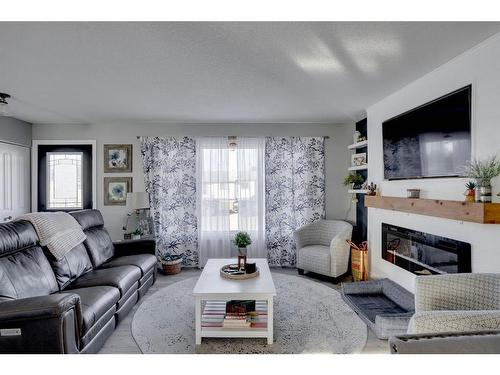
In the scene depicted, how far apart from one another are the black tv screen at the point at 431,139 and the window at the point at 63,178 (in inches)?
184

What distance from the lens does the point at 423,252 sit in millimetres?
2904

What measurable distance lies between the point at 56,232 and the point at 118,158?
223 centimetres

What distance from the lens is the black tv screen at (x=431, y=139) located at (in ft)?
7.76

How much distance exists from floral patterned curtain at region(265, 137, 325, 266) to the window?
10.2 feet

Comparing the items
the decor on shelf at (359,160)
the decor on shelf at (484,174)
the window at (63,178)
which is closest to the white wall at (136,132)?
the window at (63,178)

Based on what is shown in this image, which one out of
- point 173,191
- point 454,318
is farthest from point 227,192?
point 454,318

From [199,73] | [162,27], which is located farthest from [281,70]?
[162,27]

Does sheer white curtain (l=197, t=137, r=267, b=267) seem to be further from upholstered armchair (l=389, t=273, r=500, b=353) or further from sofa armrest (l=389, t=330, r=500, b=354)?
sofa armrest (l=389, t=330, r=500, b=354)

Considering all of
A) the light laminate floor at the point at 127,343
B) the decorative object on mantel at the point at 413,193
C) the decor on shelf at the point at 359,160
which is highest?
the decor on shelf at the point at 359,160

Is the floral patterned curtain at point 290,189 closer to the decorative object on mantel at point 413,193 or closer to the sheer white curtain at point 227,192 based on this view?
the sheer white curtain at point 227,192

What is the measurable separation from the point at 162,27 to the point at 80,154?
3.78 m

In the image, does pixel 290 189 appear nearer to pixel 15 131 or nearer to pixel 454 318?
pixel 454 318

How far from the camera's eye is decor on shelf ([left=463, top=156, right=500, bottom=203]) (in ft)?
6.66

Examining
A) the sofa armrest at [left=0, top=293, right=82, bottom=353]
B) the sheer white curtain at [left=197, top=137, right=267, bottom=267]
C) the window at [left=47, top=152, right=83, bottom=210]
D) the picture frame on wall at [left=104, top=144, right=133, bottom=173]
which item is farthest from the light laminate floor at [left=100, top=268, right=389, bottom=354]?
the window at [left=47, top=152, right=83, bottom=210]
